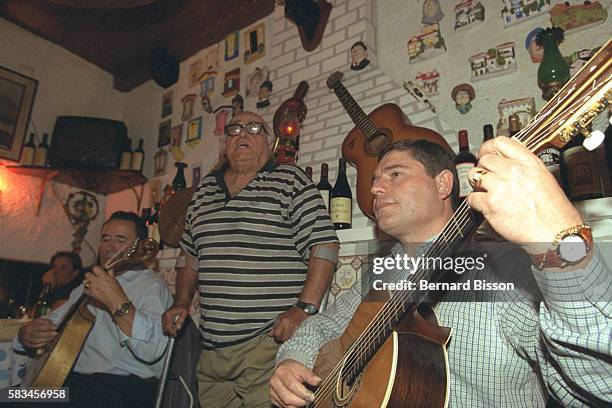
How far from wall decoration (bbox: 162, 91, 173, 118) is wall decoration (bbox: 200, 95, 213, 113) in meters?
0.52

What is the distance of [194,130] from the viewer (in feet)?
12.2

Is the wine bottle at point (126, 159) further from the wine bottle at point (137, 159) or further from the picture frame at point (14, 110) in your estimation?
the picture frame at point (14, 110)

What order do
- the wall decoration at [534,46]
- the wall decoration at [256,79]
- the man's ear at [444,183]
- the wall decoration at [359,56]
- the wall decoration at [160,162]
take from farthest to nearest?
the wall decoration at [160,162]
the wall decoration at [256,79]
the wall decoration at [359,56]
the wall decoration at [534,46]
the man's ear at [444,183]

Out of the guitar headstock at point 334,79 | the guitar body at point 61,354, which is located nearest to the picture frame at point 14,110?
the guitar body at point 61,354

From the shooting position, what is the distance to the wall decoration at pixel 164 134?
13.0 feet

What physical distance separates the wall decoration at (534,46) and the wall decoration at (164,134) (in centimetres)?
307

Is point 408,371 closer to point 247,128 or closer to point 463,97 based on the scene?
point 247,128

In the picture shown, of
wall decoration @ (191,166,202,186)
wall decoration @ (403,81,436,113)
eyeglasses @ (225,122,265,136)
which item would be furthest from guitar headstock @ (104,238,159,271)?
wall decoration @ (403,81,436,113)

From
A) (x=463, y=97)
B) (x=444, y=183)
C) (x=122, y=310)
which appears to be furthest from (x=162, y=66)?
(x=444, y=183)

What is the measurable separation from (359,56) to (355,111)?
16.9 inches

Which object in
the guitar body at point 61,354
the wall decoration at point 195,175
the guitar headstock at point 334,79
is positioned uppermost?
the guitar headstock at point 334,79

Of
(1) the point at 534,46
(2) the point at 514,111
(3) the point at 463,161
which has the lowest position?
(3) the point at 463,161

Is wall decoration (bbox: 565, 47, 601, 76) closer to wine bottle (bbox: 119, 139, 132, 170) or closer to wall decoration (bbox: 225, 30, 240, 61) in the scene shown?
wall decoration (bbox: 225, 30, 240, 61)

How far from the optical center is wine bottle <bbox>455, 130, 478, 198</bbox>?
178 cm
